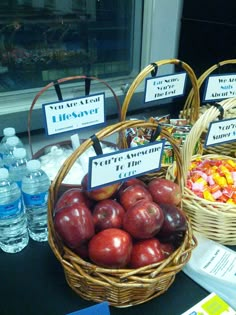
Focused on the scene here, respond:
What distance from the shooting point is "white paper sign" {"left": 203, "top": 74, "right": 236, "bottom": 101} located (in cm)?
109

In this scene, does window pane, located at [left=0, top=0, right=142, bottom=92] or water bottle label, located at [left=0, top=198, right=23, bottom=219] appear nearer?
water bottle label, located at [left=0, top=198, right=23, bottom=219]

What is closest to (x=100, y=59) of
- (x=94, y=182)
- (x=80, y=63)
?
(x=80, y=63)

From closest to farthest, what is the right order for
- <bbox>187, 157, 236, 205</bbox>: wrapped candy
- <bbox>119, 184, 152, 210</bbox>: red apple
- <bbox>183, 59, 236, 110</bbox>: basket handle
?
1. <bbox>119, 184, 152, 210</bbox>: red apple
2. <bbox>187, 157, 236, 205</bbox>: wrapped candy
3. <bbox>183, 59, 236, 110</bbox>: basket handle

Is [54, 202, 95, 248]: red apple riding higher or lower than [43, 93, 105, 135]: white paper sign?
lower

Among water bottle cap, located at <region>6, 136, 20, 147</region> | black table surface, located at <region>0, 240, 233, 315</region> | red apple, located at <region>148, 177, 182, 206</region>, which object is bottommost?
black table surface, located at <region>0, 240, 233, 315</region>

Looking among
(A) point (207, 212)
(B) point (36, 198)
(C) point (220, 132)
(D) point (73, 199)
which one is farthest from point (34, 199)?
(C) point (220, 132)

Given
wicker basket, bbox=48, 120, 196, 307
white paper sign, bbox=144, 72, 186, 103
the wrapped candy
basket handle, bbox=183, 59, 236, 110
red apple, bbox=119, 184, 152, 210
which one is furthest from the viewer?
basket handle, bbox=183, 59, 236, 110

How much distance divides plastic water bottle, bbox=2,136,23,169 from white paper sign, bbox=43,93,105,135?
0.11 meters

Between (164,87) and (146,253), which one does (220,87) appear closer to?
(164,87)

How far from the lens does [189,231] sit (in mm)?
667

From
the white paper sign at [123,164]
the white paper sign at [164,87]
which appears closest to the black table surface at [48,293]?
the white paper sign at [123,164]

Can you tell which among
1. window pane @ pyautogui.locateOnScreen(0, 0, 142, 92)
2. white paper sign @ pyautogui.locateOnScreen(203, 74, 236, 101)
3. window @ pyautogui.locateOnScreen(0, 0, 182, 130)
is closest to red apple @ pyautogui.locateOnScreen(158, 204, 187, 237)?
white paper sign @ pyautogui.locateOnScreen(203, 74, 236, 101)

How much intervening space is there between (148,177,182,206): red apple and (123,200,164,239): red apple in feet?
0.26

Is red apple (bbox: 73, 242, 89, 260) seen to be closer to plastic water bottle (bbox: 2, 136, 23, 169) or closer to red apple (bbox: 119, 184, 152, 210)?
red apple (bbox: 119, 184, 152, 210)
